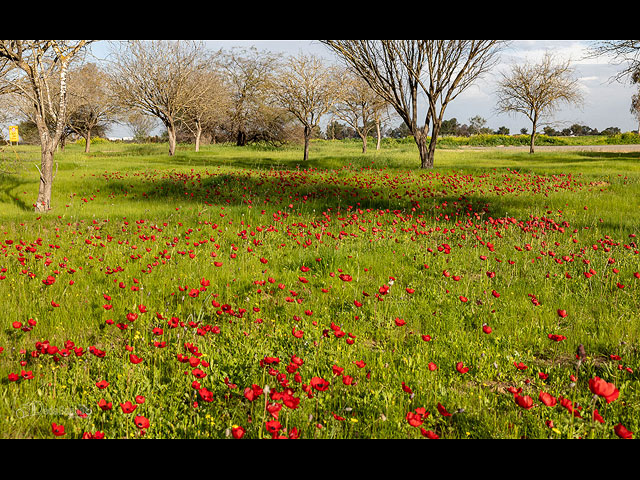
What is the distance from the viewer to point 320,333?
360 cm

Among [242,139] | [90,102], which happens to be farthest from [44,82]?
[242,139]

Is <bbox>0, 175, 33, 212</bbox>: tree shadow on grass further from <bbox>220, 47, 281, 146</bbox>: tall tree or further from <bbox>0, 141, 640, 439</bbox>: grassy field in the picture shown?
<bbox>220, 47, 281, 146</bbox>: tall tree

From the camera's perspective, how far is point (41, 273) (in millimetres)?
4965

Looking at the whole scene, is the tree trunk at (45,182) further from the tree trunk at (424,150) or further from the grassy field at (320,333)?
the tree trunk at (424,150)

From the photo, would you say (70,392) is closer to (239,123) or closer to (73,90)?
(73,90)

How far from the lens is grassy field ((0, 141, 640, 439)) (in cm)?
243

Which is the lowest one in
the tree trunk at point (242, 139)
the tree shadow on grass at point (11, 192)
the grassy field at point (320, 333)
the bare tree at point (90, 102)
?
the grassy field at point (320, 333)

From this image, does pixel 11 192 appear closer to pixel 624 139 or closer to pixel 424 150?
pixel 424 150

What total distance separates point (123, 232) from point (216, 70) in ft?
123

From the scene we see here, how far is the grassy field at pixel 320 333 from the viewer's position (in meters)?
2.43

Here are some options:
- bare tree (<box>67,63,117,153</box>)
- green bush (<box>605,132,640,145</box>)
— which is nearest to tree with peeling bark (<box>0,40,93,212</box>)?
bare tree (<box>67,63,117,153</box>)

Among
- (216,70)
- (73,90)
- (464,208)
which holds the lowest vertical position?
(464,208)

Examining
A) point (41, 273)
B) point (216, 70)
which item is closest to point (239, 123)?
point (216, 70)

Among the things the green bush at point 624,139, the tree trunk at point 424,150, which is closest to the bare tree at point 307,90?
the tree trunk at point 424,150
